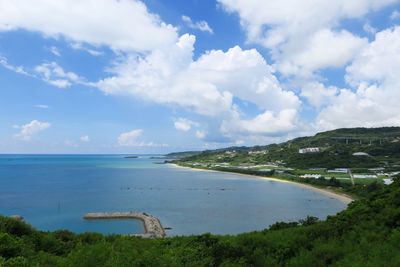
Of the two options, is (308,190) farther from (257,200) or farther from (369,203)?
(369,203)

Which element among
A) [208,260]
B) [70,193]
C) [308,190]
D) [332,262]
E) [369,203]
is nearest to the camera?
[332,262]

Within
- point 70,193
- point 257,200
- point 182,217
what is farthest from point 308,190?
point 70,193

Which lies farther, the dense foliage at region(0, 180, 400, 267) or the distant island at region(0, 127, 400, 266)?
the distant island at region(0, 127, 400, 266)

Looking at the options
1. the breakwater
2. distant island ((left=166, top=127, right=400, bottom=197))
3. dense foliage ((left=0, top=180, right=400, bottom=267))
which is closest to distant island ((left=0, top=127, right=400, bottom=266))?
dense foliage ((left=0, top=180, right=400, bottom=267))

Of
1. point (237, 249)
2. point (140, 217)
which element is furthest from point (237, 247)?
point (140, 217)

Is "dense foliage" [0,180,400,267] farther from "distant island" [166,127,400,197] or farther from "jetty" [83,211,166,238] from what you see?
"distant island" [166,127,400,197]

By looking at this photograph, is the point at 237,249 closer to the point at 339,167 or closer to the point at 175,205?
the point at 175,205

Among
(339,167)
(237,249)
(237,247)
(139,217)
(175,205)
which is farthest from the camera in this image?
(339,167)

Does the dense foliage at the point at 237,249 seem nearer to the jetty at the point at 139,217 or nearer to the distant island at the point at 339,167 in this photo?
the jetty at the point at 139,217

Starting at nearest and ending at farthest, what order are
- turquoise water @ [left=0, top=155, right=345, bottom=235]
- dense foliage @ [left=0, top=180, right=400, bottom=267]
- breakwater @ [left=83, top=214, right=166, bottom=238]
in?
dense foliage @ [left=0, top=180, right=400, bottom=267], breakwater @ [left=83, top=214, right=166, bottom=238], turquoise water @ [left=0, top=155, right=345, bottom=235]
